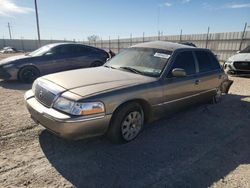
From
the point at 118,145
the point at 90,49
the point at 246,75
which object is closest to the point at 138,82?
the point at 118,145

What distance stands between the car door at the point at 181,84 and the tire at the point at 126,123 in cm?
69

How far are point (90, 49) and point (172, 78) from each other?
6.10 m

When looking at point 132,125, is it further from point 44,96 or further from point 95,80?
point 44,96

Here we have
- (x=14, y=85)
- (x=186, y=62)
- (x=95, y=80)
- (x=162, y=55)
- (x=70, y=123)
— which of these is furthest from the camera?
(x=14, y=85)

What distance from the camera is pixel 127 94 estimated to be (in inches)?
129

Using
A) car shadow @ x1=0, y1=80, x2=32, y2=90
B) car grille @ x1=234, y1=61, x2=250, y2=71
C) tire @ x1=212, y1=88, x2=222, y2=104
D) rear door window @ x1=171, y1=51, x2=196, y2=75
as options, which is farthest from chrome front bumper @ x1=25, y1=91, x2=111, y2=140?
car grille @ x1=234, y1=61, x2=250, y2=71

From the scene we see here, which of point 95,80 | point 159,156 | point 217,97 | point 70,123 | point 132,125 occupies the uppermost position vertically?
point 95,80

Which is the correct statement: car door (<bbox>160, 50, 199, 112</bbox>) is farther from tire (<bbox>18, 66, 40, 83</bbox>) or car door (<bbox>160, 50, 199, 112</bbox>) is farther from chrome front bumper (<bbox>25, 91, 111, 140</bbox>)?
tire (<bbox>18, 66, 40, 83</bbox>)

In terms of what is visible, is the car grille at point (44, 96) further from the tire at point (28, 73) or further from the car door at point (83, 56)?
the car door at point (83, 56)

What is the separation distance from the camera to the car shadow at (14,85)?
726 cm

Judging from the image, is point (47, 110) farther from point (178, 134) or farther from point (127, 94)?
point (178, 134)

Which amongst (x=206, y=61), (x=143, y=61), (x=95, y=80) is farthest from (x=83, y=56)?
(x=95, y=80)

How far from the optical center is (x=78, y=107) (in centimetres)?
283

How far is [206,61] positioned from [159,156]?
120 inches
